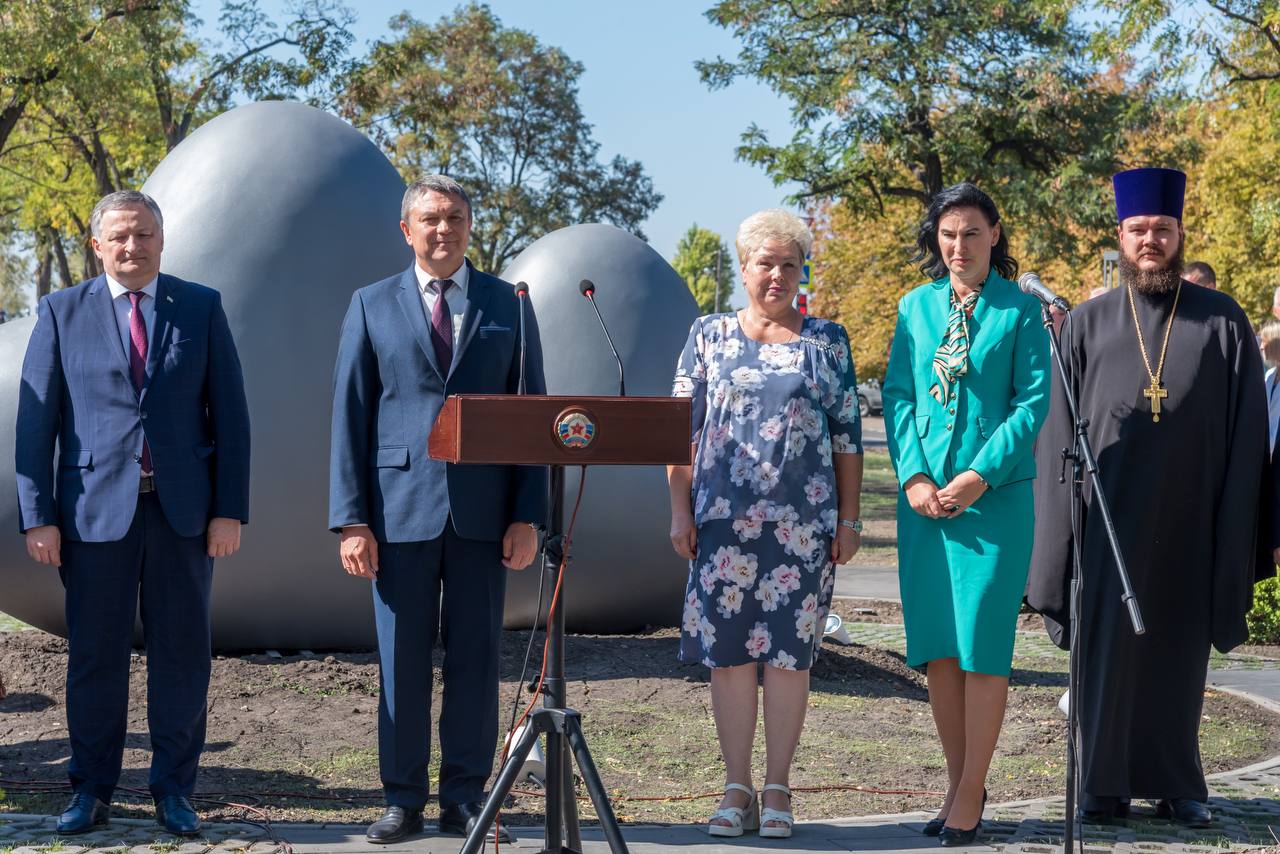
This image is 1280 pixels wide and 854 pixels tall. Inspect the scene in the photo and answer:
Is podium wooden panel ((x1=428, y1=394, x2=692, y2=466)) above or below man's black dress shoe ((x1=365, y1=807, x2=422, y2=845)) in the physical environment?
above

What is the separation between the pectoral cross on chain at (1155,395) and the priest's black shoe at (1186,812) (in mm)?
1443

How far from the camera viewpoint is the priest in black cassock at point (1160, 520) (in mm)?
5320

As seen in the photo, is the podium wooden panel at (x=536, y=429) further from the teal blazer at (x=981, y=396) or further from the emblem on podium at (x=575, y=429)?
the teal blazer at (x=981, y=396)

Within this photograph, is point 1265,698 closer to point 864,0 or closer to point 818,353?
point 818,353

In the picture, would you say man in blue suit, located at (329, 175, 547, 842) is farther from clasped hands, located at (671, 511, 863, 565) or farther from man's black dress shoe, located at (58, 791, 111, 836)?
man's black dress shoe, located at (58, 791, 111, 836)

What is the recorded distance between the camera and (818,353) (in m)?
5.02

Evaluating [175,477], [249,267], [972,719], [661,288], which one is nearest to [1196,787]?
[972,719]

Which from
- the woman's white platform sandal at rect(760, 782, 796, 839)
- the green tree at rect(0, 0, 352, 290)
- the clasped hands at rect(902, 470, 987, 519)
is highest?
the green tree at rect(0, 0, 352, 290)

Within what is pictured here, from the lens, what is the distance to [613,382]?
833cm

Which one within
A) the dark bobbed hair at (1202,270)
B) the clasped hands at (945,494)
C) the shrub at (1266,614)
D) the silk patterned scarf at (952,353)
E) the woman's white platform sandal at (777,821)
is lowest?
the woman's white platform sandal at (777,821)

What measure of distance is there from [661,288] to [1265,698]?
416 centimetres

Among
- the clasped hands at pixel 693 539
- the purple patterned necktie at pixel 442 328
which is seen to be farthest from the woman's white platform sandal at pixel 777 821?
the purple patterned necktie at pixel 442 328

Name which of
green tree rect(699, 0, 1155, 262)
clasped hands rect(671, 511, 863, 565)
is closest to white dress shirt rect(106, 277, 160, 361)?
clasped hands rect(671, 511, 863, 565)

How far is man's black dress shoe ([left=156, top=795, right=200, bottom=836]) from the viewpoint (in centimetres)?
484
